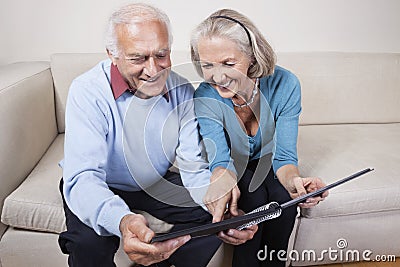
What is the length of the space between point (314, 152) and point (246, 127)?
0.46m

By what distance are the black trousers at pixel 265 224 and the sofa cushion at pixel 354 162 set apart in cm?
14

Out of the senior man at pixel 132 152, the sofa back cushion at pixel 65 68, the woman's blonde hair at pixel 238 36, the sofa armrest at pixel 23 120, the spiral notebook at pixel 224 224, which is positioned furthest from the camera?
the sofa back cushion at pixel 65 68

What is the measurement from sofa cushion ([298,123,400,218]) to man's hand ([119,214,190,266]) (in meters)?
0.62

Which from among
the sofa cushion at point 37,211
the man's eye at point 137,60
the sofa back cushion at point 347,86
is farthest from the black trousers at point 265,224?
the sofa back cushion at point 347,86

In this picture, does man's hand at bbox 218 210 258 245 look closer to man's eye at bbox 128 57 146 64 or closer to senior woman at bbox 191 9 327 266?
senior woman at bbox 191 9 327 266

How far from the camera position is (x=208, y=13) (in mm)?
2127

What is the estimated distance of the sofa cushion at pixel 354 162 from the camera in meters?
1.51

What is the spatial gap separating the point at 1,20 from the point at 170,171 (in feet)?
3.74

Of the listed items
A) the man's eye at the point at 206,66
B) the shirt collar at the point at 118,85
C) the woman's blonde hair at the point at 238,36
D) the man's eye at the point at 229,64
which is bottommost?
the shirt collar at the point at 118,85

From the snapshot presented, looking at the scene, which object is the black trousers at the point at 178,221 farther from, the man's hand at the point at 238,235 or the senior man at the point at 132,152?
the man's hand at the point at 238,235

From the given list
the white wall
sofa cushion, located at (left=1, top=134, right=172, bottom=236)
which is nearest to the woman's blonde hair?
sofa cushion, located at (left=1, top=134, right=172, bottom=236)

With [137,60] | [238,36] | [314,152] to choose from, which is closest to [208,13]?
[314,152]

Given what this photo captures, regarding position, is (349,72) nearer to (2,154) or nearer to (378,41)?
(378,41)

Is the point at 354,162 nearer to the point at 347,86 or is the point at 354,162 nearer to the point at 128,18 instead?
the point at 347,86
